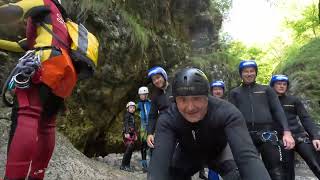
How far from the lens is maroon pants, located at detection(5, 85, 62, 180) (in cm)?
273

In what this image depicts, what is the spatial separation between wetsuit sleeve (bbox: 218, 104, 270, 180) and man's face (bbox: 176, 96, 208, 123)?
0.44ft

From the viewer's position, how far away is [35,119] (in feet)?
9.53

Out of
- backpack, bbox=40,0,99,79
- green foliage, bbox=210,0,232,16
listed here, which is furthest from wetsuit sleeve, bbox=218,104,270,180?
green foliage, bbox=210,0,232,16

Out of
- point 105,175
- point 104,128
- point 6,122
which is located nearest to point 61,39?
point 6,122

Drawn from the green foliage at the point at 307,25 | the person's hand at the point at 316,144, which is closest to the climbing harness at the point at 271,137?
the person's hand at the point at 316,144

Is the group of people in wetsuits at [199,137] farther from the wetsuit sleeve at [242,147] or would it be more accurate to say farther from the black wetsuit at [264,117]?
the black wetsuit at [264,117]

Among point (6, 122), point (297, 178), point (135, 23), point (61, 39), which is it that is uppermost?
point (135, 23)

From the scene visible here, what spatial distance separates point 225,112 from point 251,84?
9.60 feet

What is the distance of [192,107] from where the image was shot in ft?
8.71

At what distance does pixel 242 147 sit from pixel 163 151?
1.71ft

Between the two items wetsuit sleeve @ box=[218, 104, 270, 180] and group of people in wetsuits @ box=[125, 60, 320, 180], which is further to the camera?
group of people in wetsuits @ box=[125, 60, 320, 180]

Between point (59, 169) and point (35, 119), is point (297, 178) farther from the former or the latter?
point (35, 119)

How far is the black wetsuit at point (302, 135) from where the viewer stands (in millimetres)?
5480

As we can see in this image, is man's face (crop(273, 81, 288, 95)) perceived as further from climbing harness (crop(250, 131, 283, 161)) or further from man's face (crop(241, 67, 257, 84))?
climbing harness (crop(250, 131, 283, 161))
